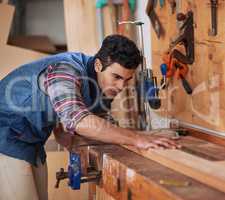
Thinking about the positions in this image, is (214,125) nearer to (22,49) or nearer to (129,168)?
(129,168)

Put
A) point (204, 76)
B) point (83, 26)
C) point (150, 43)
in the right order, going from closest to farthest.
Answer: point (204, 76) < point (150, 43) < point (83, 26)

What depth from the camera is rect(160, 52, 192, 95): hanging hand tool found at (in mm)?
1915

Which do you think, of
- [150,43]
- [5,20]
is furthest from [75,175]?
[5,20]

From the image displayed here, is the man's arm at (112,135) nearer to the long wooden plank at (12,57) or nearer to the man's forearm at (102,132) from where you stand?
the man's forearm at (102,132)

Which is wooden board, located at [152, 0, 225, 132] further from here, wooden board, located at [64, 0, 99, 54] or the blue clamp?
wooden board, located at [64, 0, 99, 54]

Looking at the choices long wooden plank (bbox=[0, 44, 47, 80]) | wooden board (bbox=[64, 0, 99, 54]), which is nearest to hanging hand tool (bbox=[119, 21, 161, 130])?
wooden board (bbox=[64, 0, 99, 54])

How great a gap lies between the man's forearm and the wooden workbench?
51 mm

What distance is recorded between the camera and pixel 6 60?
2.81 m

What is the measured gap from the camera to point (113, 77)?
166 centimetres

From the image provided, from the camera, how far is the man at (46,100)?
1555 millimetres

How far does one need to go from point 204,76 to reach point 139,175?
2.31ft

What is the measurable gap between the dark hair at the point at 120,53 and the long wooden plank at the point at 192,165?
33cm

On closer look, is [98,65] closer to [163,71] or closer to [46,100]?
[46,100]

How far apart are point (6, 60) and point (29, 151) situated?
49.2 inches
